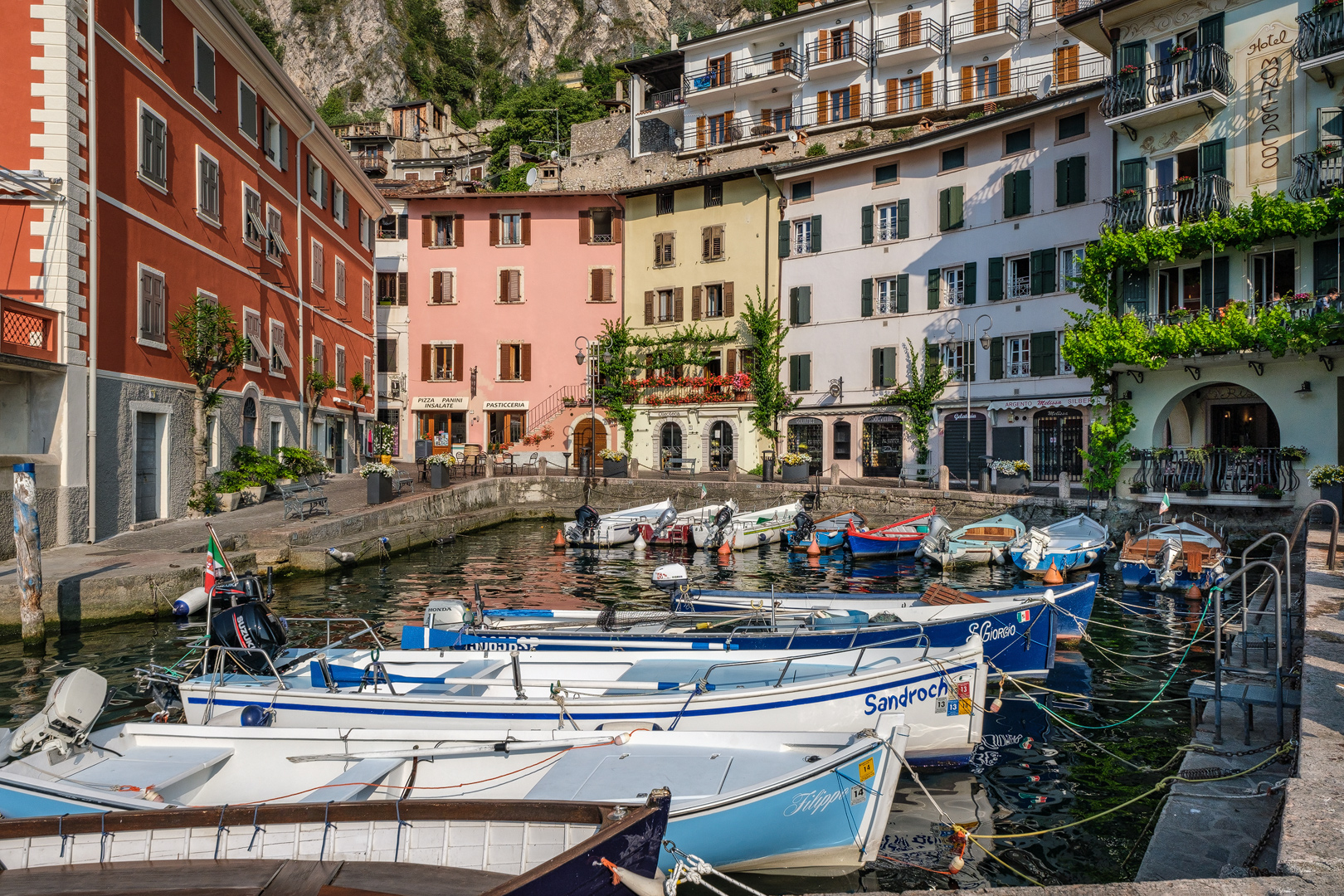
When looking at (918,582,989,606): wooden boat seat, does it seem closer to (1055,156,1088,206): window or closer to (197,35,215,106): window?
(197,35,215,106): window

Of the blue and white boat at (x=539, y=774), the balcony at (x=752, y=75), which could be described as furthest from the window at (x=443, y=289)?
the blue and white boat at (x=539, y=774)

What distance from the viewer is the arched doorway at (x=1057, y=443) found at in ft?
98.8

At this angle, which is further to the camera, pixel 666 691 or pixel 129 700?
pixel 129 700

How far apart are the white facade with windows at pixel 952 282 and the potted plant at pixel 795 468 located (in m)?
2.38

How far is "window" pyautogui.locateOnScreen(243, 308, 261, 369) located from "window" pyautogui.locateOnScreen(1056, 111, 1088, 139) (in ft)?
88.0

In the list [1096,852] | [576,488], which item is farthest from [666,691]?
[576,488]

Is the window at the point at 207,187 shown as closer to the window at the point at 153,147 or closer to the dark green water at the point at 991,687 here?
the window at the point at 153,147

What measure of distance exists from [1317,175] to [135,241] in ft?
89.8

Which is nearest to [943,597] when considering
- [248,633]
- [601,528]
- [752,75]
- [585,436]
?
[248,633]

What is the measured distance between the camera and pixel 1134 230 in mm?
24469

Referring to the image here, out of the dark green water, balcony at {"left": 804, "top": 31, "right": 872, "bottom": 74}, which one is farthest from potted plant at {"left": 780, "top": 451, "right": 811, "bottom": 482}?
balcony at {"left": 804, "top": 31, "right": 872, "bottom": 74}

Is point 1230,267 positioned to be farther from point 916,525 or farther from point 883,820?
point 883,820

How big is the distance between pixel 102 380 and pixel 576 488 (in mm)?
18161

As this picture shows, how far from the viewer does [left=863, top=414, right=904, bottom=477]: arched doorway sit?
115ft
